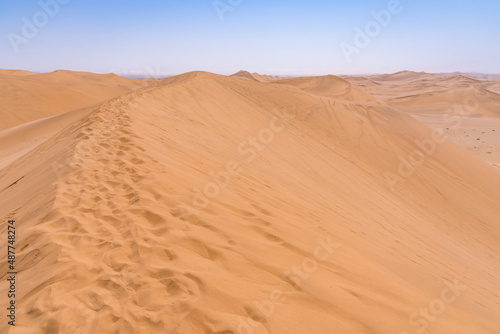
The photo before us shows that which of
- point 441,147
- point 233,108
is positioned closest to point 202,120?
point 233,108

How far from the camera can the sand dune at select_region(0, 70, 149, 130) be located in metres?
21.8

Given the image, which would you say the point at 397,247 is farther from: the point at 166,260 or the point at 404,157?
the point at 404,157

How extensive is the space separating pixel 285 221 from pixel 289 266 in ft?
2.80

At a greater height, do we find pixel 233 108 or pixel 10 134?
pixel 233 108

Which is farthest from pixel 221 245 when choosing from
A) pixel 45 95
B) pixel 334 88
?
pixel 45 95

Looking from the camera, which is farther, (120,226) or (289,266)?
(120,226)

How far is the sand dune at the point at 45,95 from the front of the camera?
2175 cm

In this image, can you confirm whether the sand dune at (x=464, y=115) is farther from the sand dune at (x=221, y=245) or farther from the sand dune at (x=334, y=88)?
the sand dune at (x=221, y=245)

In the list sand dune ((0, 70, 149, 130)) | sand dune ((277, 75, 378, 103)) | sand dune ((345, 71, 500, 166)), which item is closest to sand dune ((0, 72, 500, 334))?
sand dune ((345, 71, 500, 166))

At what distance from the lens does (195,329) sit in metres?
1.89

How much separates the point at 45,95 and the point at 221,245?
28.8 m

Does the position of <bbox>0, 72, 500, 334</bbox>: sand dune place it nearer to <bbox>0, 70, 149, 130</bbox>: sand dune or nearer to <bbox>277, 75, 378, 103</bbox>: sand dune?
<bbox>277, 75, 378, 103</bbox>: sand dune

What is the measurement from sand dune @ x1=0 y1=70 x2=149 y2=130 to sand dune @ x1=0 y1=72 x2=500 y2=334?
19094 mm

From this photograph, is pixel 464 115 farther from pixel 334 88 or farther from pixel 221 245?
pixel 221 245
